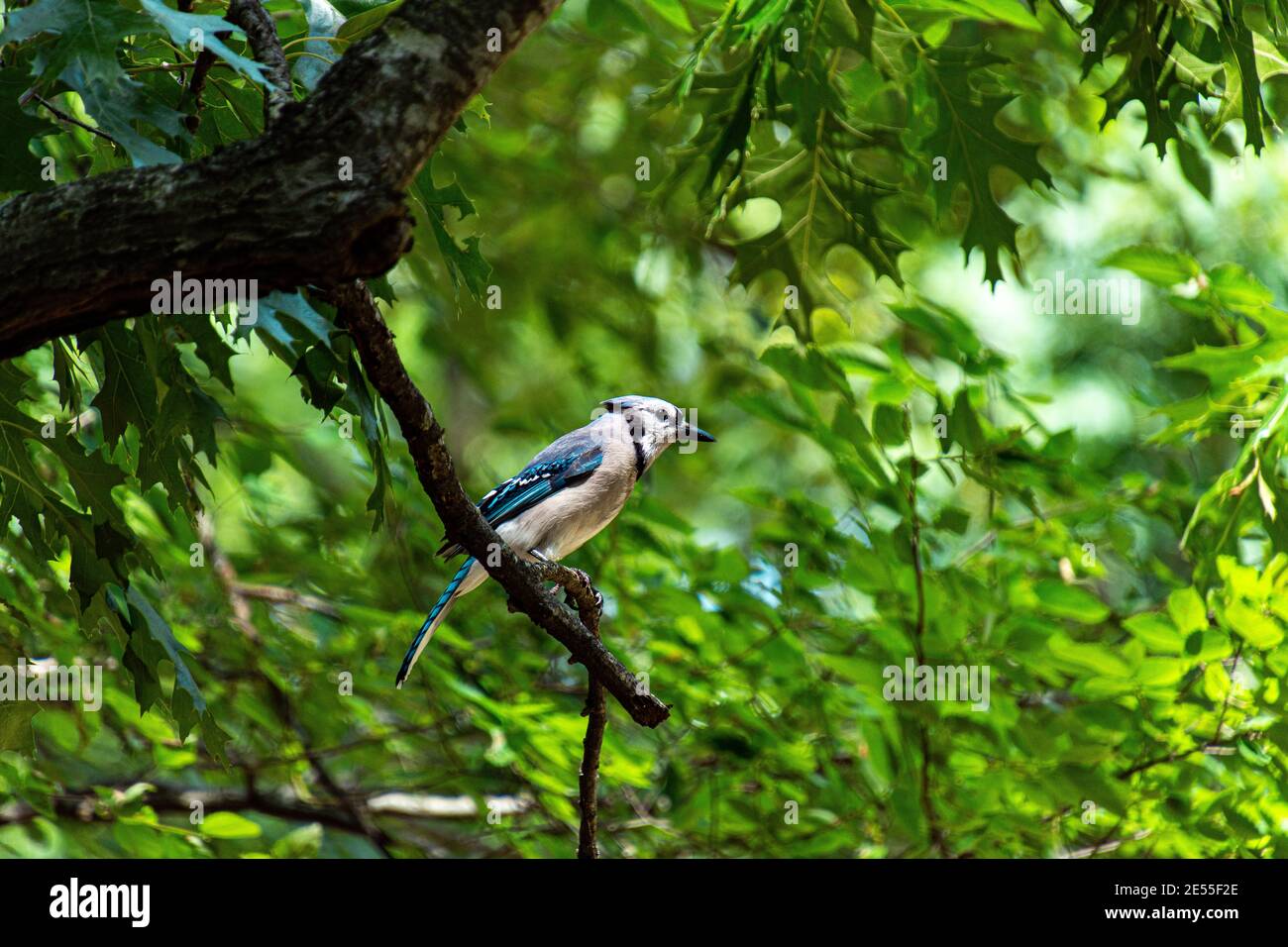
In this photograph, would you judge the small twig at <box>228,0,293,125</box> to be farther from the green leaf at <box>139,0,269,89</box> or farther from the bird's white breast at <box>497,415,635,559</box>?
the bird's white breast at <box>497,415,635,559</box>

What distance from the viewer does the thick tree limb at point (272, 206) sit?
2.07 meters

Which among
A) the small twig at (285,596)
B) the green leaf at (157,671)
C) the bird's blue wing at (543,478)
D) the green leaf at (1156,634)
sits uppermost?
the small twig at (285,596)

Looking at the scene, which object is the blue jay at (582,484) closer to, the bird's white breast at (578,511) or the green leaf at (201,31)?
the bird's white breast at (578,511)

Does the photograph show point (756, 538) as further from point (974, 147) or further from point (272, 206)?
point (272, 206)

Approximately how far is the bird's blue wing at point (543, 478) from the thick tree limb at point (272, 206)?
1.62 metres

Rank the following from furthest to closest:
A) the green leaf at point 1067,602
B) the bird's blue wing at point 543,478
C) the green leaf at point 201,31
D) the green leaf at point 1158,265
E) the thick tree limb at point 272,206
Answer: the green leaf at point 1067,602 < the green leaf at point 1158,265 < the bird's blue wing at point 543,478 < the green leaf at point 201,31 < the thick tree limb at point 272,206

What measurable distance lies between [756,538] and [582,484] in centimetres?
188

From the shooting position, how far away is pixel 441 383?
511 inches

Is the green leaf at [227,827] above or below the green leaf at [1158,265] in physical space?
below

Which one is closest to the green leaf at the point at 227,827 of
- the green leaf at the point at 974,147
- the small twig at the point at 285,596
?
the small twig at the point at 285,596

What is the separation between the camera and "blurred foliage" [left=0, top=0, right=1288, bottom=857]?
3.06 metres

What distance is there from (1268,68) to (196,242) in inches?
120

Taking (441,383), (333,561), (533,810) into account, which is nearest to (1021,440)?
(533,810)

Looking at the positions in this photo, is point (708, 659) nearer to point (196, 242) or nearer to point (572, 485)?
point (572, 485)
